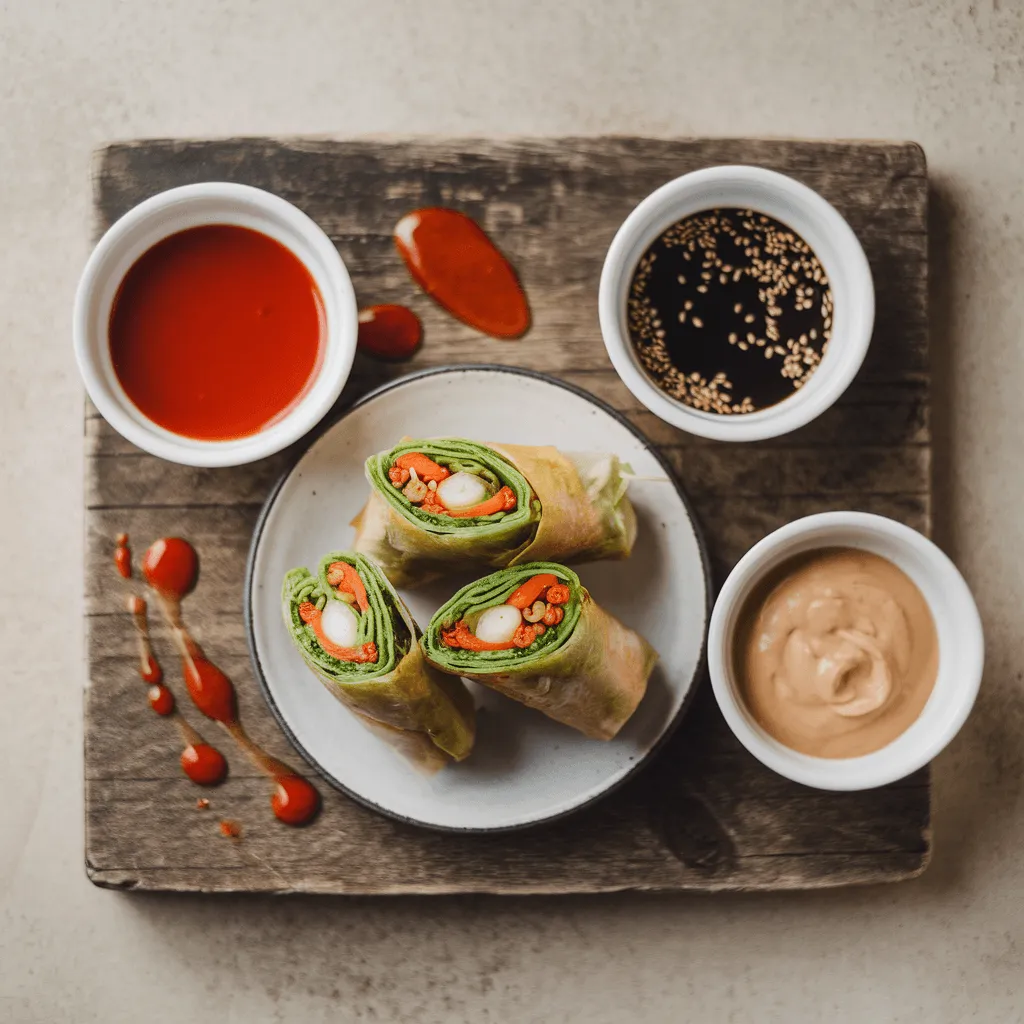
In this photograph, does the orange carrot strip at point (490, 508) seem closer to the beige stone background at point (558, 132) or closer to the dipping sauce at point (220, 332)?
the dipping sauce at point (220, 332)

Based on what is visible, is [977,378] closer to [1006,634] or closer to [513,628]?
[1006,634]

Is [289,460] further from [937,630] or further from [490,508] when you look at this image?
[937,630]

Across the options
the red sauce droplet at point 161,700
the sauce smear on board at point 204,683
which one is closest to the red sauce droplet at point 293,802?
the sauce smear on board at point 204,683

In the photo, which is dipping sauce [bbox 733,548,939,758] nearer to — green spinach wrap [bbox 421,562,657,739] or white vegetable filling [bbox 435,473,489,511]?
green spinach wrap [bbox 421,562,657,739]

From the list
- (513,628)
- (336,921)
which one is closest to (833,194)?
(513,628)

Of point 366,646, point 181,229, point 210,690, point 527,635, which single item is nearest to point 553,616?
point 527,635

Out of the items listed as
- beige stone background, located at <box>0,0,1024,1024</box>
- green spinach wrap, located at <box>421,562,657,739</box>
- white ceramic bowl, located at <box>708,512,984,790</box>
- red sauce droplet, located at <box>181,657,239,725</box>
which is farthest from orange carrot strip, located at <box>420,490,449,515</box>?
beige stone background, located at <box>0,0,1024,1024</box>
